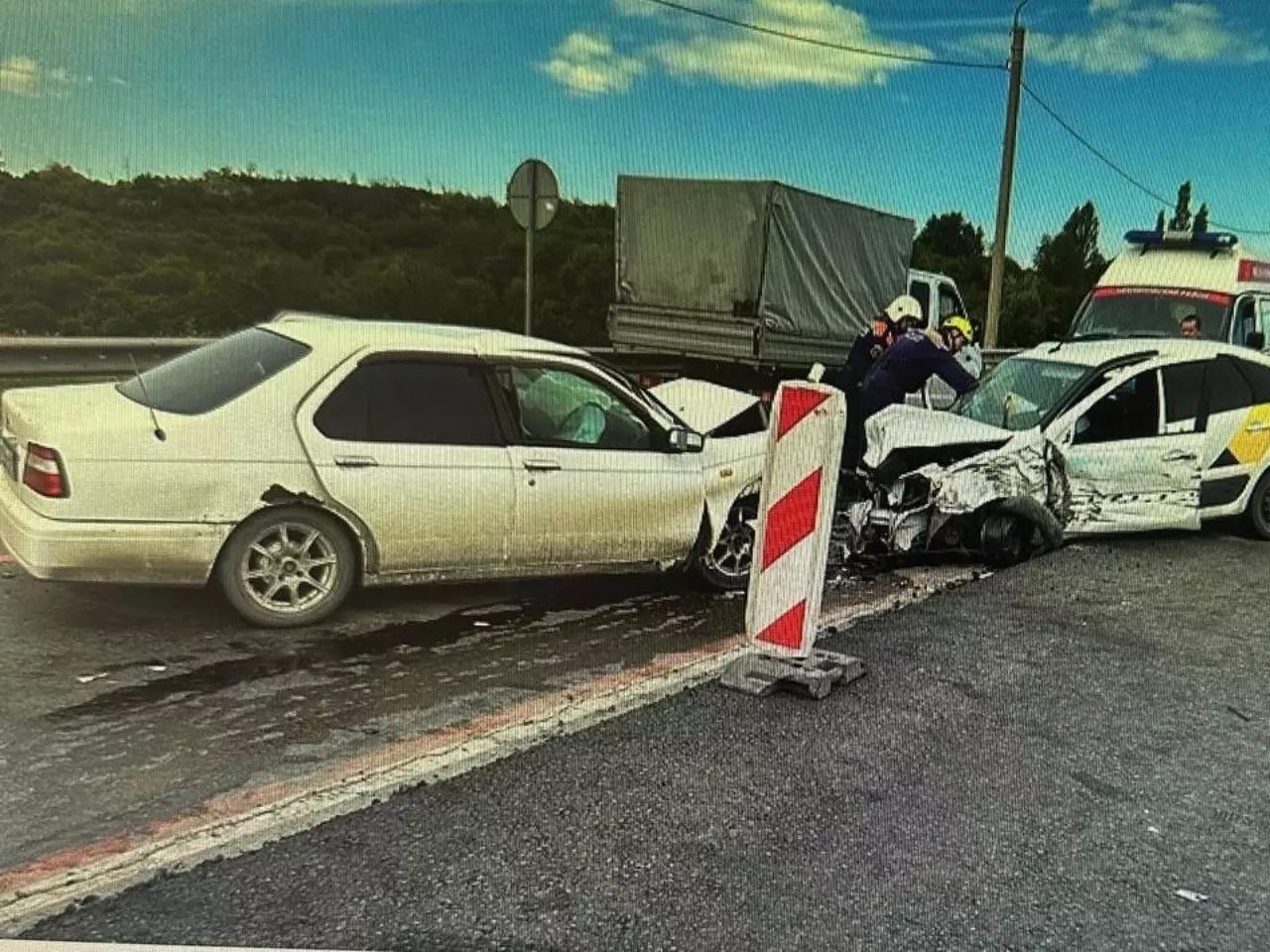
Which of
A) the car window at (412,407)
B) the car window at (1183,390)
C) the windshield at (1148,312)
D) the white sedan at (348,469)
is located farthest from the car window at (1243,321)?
the car window at (412,407)

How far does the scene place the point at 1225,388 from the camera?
714cm

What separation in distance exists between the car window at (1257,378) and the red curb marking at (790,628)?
191 inches

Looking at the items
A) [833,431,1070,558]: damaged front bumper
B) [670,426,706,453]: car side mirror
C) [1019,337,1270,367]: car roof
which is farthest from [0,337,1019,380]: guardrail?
[1019,337,1270,367]: car roof

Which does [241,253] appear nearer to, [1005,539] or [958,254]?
[1005,539]

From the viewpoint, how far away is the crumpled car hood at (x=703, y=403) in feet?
19.0

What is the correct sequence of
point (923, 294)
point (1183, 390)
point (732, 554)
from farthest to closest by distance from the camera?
1. point (923, 294)
2. point (1183, 390)
3. point (732, 554)

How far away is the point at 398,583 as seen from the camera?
15.1 ft

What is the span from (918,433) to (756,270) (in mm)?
3807

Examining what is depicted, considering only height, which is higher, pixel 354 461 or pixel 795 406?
pixel 795 406

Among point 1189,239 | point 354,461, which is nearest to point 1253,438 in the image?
point 1189,239

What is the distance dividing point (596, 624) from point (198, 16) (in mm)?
2940

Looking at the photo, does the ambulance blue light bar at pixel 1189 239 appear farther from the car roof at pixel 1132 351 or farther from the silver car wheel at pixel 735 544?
the silver car wheel at pixel 735 544

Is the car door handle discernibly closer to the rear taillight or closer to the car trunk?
the car trunk

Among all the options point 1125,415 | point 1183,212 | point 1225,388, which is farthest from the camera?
point 1183,212
